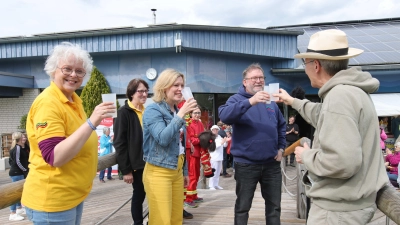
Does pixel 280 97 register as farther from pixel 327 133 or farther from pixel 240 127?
pixel 327 133

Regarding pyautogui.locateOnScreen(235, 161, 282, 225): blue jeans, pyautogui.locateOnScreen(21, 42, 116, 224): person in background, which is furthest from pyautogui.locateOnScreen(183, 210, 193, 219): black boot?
pyautogui.locateOnScreen(21, 42, 116, 224): person in background

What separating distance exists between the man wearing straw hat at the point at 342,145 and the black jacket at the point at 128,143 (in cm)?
201

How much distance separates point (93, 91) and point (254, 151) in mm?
9388

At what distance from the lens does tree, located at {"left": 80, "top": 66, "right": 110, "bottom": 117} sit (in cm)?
1111

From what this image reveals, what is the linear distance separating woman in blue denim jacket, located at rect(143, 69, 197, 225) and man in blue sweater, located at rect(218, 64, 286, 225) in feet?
2.02

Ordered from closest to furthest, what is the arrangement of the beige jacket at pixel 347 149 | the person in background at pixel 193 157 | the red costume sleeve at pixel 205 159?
1. the beige jacket at pixel 347 149
2. the person in background at pixel 193 157
3. the red costume sleeve at pixel 205 159

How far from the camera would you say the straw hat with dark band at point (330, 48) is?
1.79 m

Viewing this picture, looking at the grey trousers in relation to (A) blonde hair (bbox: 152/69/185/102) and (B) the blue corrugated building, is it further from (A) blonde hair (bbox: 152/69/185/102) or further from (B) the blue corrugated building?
(B) the blue corrugated building

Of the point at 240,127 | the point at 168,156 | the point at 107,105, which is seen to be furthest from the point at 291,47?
the point at 107,105

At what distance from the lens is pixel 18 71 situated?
13.1 metres

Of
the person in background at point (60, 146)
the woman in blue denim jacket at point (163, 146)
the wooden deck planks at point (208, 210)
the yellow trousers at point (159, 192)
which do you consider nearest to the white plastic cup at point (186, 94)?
the woman in blue denim jacket at point (163, 146)

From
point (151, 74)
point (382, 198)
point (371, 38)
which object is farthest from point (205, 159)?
point (371, 38)

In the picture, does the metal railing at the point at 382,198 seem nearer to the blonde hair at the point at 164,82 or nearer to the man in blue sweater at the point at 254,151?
the blonde hair at the point at 164,82

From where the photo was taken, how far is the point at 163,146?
2.67 meters
